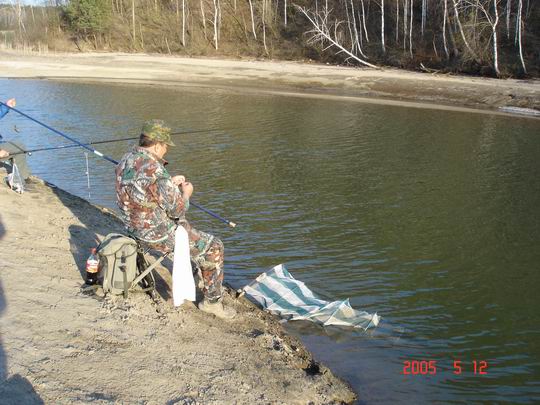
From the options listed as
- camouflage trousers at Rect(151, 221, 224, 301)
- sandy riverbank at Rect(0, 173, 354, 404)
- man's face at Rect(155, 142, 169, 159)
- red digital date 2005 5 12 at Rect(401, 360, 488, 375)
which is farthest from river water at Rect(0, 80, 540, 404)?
man's face at Rect(155, 142, 169, 159)

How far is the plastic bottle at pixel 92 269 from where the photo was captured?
553 cm

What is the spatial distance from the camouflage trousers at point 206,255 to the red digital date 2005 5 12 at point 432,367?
1980mm

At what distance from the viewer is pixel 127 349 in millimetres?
4707

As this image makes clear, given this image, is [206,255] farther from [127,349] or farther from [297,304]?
[297,304]

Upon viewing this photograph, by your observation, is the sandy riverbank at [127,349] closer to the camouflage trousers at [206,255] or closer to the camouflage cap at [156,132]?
the camouflage trousers at [206,255]

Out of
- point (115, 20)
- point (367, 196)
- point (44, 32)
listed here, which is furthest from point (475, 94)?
point (44, 32)

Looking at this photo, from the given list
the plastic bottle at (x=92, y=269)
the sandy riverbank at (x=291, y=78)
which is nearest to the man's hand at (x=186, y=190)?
the plastic bottle at (x=92, y=269)

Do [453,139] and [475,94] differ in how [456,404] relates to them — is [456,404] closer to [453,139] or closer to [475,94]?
[453,139]

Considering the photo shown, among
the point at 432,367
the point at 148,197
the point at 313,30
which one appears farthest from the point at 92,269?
the point at 313,30

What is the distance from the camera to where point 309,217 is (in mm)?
10102

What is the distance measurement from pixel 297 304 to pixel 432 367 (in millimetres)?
1621

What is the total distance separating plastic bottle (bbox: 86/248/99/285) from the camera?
553 centimetres

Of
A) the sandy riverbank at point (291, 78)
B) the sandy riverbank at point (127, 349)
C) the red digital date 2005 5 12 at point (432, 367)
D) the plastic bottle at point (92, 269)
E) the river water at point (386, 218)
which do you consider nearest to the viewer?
the sandy riverbank at point (127, 349)

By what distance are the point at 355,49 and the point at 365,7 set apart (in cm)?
678
